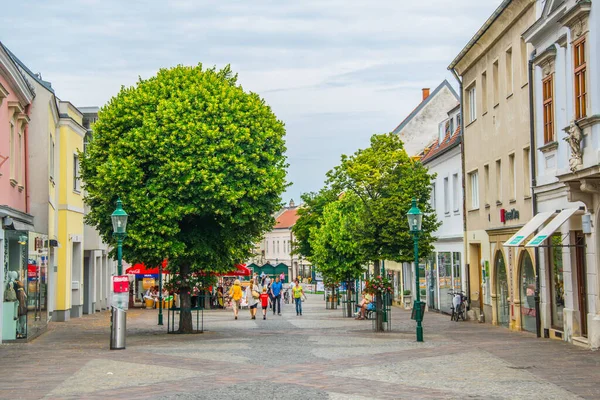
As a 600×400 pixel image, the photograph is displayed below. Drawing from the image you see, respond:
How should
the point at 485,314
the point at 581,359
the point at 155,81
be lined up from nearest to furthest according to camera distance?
the point at 581,359
the point at 155,81
the point at 485,314

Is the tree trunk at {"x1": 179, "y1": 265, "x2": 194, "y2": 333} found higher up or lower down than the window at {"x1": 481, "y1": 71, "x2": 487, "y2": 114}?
lower down

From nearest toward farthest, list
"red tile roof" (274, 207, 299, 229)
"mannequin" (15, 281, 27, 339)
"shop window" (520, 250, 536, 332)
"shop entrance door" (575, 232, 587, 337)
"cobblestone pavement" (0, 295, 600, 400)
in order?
"cobblestone pavement" (0, 295, 600, 400)
"shop entrance door" (575, 232, 587, 337)
"mannequin" (15, 281, 27, 339)
"shop window" (520, 250, 536, 332)
"red tile roof" (274, 207, 299, 229)

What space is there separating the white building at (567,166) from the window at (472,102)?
8.36m

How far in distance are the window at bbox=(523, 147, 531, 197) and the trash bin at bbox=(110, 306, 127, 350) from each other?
12533mm

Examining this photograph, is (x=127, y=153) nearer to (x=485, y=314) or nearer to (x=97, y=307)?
(x=485, y=314)

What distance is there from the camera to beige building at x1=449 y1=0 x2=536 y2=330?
2796 centimetres

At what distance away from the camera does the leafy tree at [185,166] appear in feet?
84.6

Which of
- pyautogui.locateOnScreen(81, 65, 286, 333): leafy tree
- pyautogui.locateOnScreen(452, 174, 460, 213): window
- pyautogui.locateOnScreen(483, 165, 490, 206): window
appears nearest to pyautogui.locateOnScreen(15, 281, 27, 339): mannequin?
pyautogui.locateOnScreen(81, 65, 286, 333): leafy tree

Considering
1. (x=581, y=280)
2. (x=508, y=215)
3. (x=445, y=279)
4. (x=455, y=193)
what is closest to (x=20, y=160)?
(x=508, y=215)

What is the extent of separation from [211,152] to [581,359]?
1170 cm

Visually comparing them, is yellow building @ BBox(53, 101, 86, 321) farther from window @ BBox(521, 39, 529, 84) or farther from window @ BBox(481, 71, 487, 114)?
window @ BBox(521, 39, 529, 84)

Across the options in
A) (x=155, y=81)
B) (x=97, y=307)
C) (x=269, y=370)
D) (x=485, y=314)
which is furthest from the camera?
(x=97, y=307)

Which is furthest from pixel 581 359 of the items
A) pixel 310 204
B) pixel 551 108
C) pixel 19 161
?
pixel 310 204

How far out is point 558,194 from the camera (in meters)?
24.1
